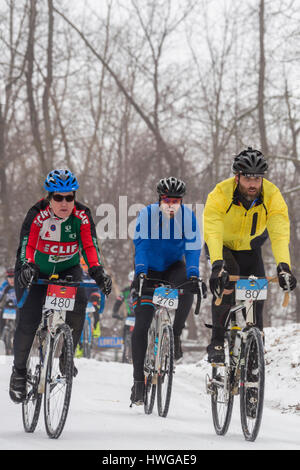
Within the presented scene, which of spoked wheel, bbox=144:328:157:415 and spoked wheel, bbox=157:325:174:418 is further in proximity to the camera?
spoked wheel, bbox=144:328:157:415

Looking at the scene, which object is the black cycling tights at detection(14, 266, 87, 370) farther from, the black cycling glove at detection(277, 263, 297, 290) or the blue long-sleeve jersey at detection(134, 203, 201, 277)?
the black cycling glove at detection(277, 263, 297, 290)

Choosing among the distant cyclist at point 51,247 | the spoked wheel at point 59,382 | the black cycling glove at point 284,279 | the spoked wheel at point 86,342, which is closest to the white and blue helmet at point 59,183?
the distant cyclist at point 51,247

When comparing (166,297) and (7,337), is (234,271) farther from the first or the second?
(7,337)

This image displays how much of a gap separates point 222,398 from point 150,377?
102 cm

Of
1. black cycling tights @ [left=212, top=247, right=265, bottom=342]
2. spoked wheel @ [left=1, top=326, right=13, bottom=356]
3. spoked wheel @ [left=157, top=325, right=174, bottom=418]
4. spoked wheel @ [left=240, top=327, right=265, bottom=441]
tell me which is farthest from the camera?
spoked wheel @ [left=1, top=326, right=13, bottom=356]

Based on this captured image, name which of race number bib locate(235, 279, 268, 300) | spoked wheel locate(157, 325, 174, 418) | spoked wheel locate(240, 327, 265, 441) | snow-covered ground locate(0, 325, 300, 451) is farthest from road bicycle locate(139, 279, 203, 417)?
spoked wheel locate(240, 327, 265, 441)

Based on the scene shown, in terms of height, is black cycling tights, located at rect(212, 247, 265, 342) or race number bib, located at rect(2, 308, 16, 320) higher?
race number bib, located at rect(2, 308, 16, 320)

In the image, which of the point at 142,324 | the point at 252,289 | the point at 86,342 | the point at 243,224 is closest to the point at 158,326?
the point at 142,324

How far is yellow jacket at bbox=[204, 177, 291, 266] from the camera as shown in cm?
516

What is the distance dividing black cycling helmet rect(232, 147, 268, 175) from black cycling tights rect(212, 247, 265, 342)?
0.72 metres

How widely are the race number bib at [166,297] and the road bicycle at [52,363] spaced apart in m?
1.25

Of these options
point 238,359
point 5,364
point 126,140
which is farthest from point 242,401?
point 126,140
